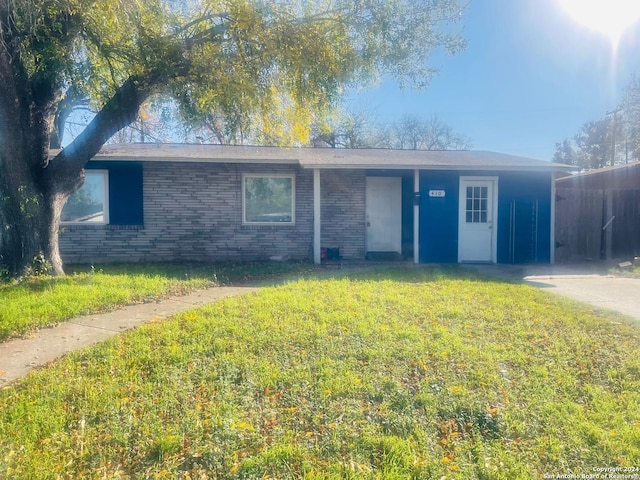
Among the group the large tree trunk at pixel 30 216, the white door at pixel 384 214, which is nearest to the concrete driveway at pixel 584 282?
the white door at pixel 384 214

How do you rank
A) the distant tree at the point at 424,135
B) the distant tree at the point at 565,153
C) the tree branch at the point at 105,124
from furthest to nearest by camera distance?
the distant tree at the point at 565,153
the distant tree at the point at 424,135
the tree branch at the point at 105,124

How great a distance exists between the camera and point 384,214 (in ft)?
36.2

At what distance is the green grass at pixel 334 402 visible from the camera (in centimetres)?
235

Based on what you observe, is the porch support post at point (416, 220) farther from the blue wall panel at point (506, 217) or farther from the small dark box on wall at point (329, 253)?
the small dark box on wall at point (329, 253)

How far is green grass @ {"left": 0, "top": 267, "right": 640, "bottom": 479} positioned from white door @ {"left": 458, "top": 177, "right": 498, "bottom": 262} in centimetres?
550

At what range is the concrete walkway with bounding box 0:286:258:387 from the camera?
12.1 ft

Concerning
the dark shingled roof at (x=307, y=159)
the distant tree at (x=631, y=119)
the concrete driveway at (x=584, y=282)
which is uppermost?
the distant tree at (x=631, y=119)

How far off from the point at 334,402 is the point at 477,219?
846 cm

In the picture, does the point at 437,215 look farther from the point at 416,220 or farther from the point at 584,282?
the point at 584,282

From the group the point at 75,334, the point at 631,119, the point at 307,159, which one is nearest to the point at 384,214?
the point at 307,159

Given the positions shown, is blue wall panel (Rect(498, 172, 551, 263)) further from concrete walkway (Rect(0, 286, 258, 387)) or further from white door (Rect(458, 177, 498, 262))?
concrete walkway (Rect(0, 286, 258, 387))

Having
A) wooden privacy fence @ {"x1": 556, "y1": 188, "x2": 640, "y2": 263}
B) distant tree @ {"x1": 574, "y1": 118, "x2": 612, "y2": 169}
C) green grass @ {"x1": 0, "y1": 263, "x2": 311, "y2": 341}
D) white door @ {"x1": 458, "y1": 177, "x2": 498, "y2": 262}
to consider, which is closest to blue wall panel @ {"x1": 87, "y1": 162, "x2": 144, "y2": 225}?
green grass @ {"x1": 0, "y1": 263, "x2": 311, "y2": 341}

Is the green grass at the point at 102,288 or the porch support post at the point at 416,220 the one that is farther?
the porch support post at the point at 416,220

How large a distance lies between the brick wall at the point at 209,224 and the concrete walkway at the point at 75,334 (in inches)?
154
